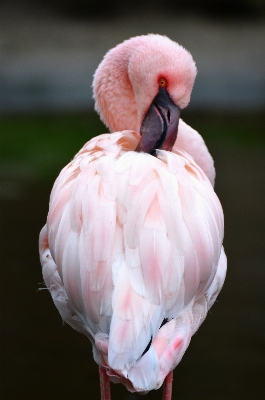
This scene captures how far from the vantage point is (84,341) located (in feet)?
10.4

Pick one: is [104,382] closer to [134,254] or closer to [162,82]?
[134,254]

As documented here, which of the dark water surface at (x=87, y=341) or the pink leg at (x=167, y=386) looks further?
the dark water surface at (x=87, y=341)

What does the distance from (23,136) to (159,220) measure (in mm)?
6141

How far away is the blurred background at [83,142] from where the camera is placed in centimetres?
293

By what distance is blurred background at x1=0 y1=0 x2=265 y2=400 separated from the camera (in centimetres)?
293

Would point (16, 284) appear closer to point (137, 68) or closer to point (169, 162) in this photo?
point (137, 68)

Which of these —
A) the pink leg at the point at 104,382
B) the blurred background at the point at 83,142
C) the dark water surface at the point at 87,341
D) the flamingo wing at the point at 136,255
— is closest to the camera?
the flamingo wing at the point at 136,255

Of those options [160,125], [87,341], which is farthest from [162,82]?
[87,341]

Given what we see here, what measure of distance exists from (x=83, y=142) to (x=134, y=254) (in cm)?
551

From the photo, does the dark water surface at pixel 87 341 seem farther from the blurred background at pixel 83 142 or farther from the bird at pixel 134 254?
the bird at pixel 134 254

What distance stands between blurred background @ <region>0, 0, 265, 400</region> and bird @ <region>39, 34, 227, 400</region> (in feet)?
2.86

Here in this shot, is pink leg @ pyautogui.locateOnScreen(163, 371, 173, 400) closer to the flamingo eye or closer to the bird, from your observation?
the bird

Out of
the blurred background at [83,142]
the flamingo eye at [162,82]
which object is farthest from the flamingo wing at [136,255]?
the blurred background at [83,142]

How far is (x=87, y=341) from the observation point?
317cm
